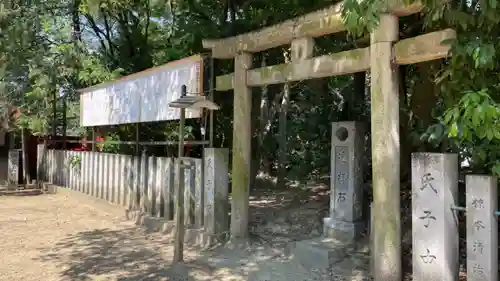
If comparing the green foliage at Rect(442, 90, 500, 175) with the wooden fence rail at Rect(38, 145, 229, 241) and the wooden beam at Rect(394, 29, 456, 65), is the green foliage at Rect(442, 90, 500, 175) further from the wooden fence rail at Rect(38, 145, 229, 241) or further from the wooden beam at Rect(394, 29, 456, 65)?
the wooden fence rail at Rect(38, 145, 229, 241)

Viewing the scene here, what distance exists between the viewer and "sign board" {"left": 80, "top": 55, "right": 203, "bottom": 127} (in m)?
7.57

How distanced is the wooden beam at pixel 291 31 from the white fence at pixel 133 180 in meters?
1.88

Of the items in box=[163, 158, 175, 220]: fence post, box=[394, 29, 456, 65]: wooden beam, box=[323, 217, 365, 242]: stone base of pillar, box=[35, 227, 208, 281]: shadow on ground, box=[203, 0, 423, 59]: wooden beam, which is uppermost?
box=[203, 0, 423, 59]: wooden beam

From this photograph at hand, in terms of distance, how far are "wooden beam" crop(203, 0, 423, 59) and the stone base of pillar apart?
8.53 ft

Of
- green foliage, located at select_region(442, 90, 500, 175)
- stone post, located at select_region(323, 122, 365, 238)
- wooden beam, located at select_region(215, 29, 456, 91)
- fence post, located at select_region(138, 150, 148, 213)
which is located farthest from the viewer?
fence post, located at select_region(138, 150, 148, 213)

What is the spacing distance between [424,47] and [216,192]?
3757 mm

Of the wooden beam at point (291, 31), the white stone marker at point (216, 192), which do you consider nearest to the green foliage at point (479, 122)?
the wooden beam at point (291, 31)

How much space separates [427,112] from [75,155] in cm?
963

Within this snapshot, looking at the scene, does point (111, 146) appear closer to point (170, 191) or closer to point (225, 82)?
point (170, 191)

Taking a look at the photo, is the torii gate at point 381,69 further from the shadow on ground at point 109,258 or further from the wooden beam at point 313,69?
the shadow on ground at point 109,258

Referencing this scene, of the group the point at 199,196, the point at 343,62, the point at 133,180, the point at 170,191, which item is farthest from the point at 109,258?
the point at 343,62

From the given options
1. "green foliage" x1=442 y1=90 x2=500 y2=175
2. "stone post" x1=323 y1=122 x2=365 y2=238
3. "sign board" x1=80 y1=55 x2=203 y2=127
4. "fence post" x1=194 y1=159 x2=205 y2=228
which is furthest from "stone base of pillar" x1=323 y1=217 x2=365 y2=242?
"sign board" x1=80 y1=55 x2=203 y2=127

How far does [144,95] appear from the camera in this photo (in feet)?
30.5

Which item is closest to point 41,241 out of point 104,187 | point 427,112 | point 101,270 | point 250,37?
point 101,270
